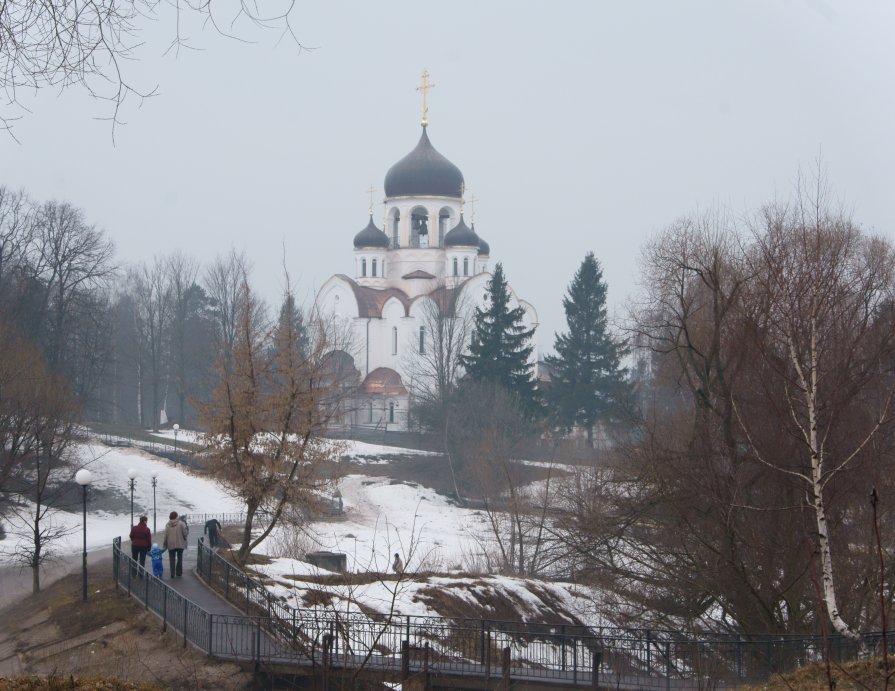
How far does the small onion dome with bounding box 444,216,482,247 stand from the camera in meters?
63.0

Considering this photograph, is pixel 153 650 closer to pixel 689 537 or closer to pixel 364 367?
pixel 689 537

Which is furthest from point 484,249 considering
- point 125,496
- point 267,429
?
point 267,429

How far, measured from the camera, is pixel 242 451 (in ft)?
58.5

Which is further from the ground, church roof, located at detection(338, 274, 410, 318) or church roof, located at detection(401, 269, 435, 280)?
church roof, located at detection(401, 269, 435, 280)

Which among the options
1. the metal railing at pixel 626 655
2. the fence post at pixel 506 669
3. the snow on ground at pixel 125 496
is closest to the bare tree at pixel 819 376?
the metal railing at pixel 626 655

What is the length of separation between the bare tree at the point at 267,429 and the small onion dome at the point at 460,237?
45.1 meters

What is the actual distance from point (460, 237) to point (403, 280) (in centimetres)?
463

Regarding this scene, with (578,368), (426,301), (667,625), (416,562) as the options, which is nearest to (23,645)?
(667,625)

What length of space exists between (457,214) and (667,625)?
51152 mm

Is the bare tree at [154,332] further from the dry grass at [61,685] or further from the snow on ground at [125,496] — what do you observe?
the dry grass at [61,685]

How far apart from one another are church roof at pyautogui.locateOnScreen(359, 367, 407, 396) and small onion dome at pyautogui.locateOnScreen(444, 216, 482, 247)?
8415mm

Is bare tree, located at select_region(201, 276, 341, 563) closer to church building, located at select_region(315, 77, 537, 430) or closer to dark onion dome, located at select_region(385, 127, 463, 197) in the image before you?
church building, located at select_region(315, 77, 537, 430)

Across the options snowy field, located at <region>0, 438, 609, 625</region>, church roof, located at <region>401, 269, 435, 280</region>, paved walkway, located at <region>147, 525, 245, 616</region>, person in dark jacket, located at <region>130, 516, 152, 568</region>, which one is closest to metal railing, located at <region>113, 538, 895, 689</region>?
paved walkway, located at <region>147, 525, 245, 616</region>

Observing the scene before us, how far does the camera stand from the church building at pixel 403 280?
61438 mm
